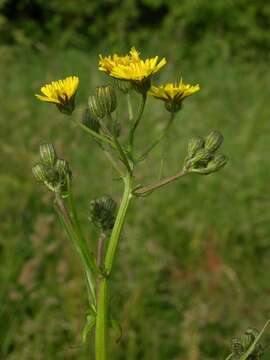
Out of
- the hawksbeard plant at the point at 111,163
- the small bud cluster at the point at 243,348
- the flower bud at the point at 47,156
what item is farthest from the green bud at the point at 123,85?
the small bud cluster at the point at 243,348

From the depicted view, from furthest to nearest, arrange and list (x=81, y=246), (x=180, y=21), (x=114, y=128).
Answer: (x=180, y=21) → (x=114, y=128) → (x=81, y=246)

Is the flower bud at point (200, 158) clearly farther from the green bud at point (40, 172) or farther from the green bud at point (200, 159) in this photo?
the green bud at point (40, 172)

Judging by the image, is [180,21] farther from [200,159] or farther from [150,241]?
[200,159]

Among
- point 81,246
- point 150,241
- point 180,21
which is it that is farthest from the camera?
point 180,21

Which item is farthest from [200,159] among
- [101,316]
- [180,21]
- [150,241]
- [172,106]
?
[180,21]

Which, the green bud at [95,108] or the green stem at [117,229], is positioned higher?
the green bud at [95,108]

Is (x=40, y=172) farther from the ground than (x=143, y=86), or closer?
closer

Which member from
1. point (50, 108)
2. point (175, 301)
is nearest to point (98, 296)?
point (175, 301)

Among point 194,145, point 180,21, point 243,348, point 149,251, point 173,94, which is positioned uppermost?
point 180,21
